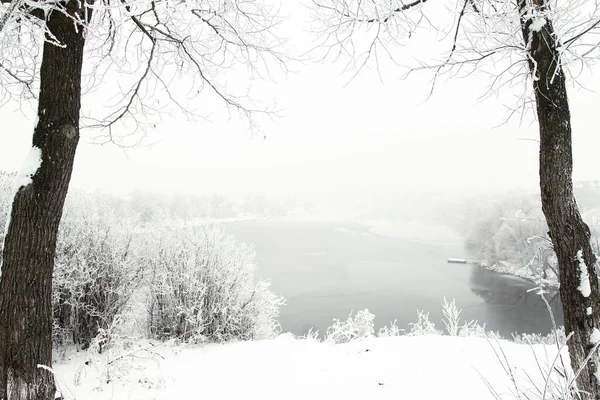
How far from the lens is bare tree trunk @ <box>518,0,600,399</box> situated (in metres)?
2.28

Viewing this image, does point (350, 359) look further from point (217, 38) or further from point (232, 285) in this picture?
point (232, 285)

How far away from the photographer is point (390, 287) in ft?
88.5

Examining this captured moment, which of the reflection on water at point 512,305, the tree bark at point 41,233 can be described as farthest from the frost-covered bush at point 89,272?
the reflection on water at point 512,305

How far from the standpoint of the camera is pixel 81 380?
206 inches

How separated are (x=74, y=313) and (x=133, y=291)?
1.75m

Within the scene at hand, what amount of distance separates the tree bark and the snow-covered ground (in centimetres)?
208

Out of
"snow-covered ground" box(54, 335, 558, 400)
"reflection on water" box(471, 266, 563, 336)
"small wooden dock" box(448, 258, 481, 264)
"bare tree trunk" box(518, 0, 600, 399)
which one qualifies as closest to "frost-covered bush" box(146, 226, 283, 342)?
"snow-covered ground" box(54, 335, 558, 400)

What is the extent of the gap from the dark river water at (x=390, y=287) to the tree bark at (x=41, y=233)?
16926 mm

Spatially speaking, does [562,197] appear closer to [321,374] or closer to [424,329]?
[321,374]

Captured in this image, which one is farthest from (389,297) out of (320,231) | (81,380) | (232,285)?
(320,231)

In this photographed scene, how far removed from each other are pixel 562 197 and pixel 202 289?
11.7 metres

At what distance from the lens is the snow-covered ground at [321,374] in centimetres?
443

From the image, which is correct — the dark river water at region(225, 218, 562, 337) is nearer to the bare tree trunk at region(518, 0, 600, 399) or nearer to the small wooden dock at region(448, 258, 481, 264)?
the small wooden dock at region(448, 258, 481, 264)

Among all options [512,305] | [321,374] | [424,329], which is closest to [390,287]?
[512,305]
